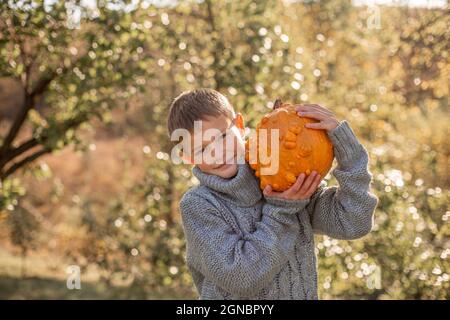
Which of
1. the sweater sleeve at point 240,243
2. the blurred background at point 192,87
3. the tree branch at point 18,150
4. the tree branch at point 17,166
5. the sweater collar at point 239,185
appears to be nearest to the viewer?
the sweater sleeve at point 240,243

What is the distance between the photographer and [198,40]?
Answer: 5.96 metres

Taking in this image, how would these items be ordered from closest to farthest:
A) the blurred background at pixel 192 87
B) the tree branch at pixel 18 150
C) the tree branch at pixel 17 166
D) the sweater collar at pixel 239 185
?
the sweater collar at pixel 239 185
the blurred background at pixel 192 87
the tree branch at pixel 18 150
the tree branch at pixel 17 166

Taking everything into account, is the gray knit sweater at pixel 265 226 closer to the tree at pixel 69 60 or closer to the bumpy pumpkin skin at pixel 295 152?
the bumpy pumpkin skin at pixel 295 152

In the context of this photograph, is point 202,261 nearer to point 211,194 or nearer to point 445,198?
point 211,194

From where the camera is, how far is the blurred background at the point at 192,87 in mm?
4773

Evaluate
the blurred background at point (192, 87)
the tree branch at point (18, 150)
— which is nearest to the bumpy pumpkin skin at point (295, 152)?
the blurred background at point (192, 87)

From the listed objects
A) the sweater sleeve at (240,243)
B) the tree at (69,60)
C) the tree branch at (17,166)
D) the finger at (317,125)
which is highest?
the tree at (69,60)

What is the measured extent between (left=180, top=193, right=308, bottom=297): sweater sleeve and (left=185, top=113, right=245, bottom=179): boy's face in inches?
4.9

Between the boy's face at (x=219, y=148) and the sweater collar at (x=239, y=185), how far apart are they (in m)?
0.03

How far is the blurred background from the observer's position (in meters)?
4.77

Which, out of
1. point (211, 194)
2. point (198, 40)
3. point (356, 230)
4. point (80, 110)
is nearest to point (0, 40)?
point (80, 110)

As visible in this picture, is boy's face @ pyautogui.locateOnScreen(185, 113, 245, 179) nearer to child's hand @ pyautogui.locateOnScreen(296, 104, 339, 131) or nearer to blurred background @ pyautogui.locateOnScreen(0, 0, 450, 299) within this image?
child's hand @ pyautogui.locateOnScreen(296, 104, 339, 131)
